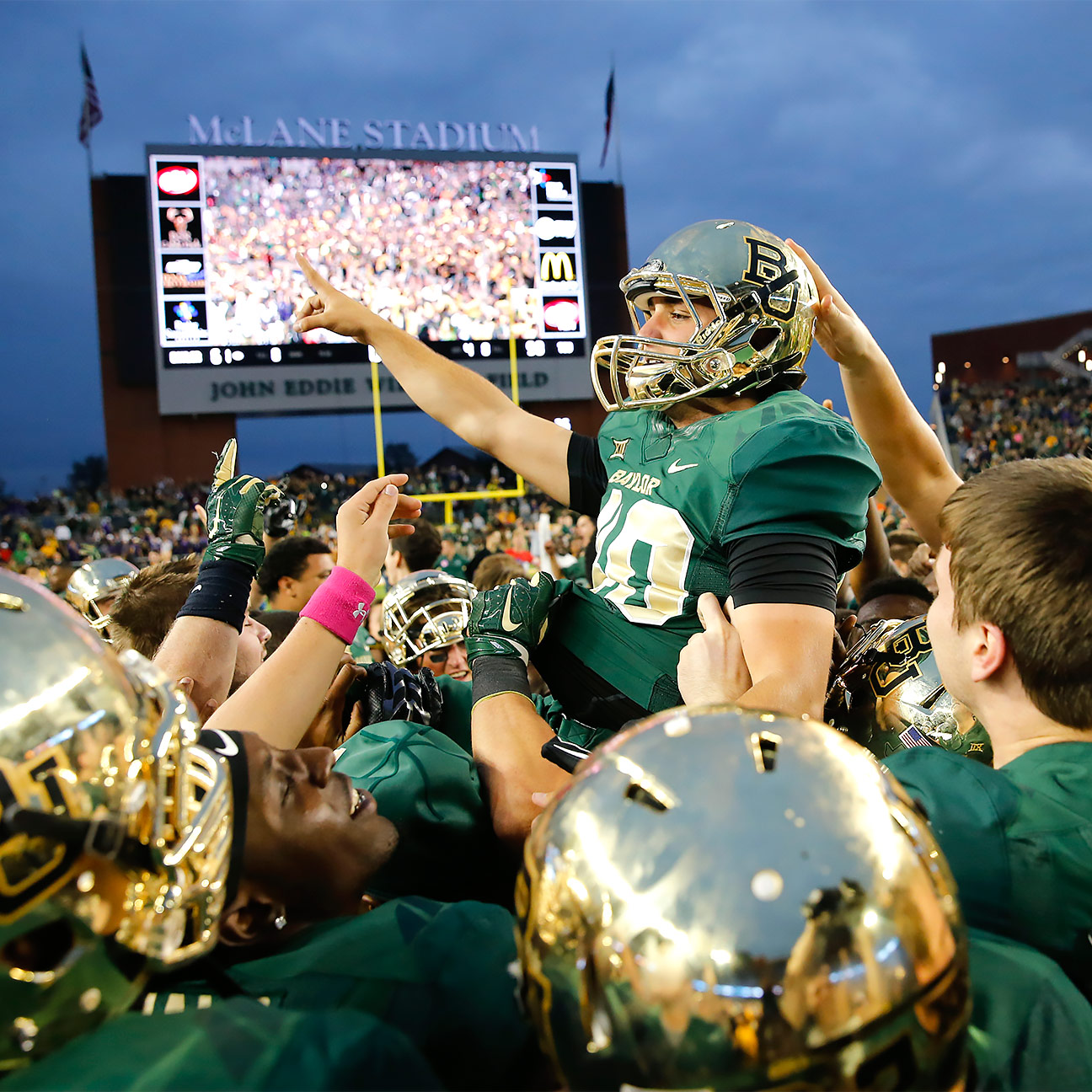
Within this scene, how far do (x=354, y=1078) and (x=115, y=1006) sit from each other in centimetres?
26

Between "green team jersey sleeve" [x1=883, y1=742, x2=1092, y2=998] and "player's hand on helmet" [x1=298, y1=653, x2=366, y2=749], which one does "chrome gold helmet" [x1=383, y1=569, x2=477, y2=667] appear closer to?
"player's hand on helmet" [x1=298, y1=653, x2=366, y2=749]

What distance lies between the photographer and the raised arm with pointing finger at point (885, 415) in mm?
2268

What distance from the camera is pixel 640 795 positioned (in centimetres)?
92

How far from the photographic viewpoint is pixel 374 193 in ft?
64.8

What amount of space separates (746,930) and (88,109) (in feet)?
91.9

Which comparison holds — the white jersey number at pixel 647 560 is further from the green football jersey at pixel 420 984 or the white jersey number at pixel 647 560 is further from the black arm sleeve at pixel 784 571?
the green football jersey at pixel 420 984

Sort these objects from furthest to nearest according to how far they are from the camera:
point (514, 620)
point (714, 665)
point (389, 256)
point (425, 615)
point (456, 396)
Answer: point (389, 256) < point (425, 615) < point (456, 396) < point (514, 620) < point (714, 665)

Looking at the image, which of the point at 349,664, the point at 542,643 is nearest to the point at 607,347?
the point at 542,643

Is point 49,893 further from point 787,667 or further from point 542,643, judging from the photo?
point 542,643

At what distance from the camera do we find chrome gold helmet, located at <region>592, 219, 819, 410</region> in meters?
2.14

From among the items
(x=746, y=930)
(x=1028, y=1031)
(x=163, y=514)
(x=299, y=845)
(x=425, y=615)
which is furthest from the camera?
(x=163, y=514)

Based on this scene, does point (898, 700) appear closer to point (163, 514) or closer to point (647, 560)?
point (647, 560)

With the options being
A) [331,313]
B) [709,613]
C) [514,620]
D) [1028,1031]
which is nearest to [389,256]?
[331,313]

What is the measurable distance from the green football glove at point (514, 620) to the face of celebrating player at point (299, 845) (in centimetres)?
80
